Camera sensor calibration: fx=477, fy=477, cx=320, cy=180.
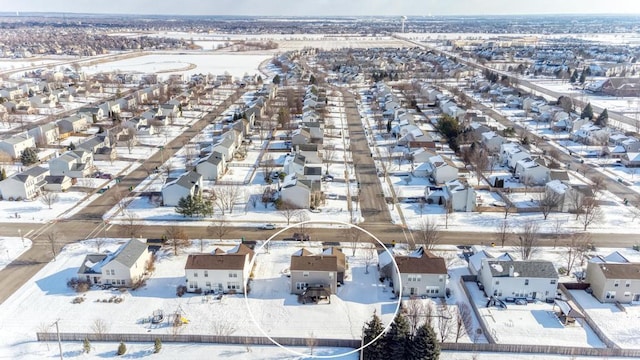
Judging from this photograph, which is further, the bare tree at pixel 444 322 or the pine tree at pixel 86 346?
the bare tree at pixel 444 322

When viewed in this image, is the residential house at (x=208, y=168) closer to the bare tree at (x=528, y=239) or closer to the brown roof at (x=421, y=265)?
the brown roof at (x=421, y=265)

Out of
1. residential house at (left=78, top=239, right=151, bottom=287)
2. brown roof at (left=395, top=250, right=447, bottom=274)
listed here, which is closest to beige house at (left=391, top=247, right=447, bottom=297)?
brown roof at (left=395, top=250, right=447, bottom=274)

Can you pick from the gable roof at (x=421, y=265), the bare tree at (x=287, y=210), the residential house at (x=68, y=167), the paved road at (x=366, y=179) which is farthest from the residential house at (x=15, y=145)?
the gable roof at (x=421, y=265)

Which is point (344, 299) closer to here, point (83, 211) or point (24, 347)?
point (24, 347)

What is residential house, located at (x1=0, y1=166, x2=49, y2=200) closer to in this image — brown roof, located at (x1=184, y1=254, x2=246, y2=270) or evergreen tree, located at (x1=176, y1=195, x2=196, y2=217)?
evergreen tree, located at (x1=176, y1=195, x2=196, y2=217)

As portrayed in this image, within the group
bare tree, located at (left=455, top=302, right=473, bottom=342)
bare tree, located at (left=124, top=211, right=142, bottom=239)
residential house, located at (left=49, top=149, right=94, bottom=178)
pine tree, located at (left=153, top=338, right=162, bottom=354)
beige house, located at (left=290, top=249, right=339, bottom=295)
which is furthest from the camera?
residential house, located at (left=49, top=149, right=94, bottom=178)

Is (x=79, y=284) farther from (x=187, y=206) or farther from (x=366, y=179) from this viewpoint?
(x=366, y=179)

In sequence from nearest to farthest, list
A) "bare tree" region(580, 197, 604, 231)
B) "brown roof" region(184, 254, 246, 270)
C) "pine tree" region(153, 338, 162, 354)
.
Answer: "pine tree" region(153, 338, 162, 354)
"brown roof" region(184, 254, 246, 270)
"bare tree" region(580, 197, 604, 231)
